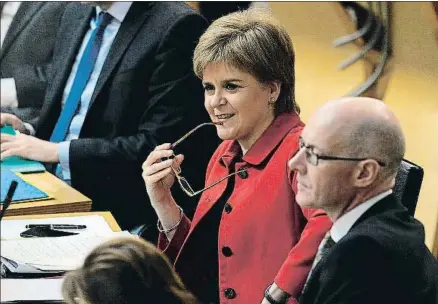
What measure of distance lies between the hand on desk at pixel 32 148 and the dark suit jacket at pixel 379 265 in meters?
1.26

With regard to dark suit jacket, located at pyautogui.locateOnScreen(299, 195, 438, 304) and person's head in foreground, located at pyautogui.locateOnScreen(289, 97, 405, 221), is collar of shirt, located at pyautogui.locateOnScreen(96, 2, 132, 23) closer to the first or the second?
person's head in foreground, located at pyautogui.locateOnScreen(289, 97, 405, 221)

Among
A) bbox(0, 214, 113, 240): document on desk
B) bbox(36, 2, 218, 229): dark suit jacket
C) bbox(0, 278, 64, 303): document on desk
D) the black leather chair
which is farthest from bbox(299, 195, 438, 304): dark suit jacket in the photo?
bbox(36, 2, 218, 229): dark suit jacket

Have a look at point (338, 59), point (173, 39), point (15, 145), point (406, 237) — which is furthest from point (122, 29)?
point (406, 237)

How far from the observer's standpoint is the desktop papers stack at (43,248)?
1692mm

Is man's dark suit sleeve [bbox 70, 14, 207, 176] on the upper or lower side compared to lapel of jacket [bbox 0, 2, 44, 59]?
lower

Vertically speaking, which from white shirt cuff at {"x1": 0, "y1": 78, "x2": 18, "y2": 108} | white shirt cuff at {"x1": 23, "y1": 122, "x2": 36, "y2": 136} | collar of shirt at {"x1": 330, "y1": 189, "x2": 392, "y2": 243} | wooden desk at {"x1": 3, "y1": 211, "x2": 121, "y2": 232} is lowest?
white shirt cuff at {"x1": 23, "y1": 122, "x2": 36, "y2": 136}

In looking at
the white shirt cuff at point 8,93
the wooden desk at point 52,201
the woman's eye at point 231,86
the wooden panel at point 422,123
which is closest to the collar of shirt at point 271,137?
the woman's eye at point 231,86

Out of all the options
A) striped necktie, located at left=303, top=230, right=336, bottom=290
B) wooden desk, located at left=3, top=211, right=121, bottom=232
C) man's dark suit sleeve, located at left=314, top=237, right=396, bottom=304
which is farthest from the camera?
wooden desk, located at left=3, top=211, right=121, bottom=232

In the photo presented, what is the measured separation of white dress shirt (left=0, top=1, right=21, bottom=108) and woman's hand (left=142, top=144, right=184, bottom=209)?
0.75 meters

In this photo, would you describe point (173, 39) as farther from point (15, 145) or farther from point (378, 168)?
point (378, 168)

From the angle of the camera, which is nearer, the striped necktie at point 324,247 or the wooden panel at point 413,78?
the striped necktie at point 324,247

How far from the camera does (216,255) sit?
1850mm

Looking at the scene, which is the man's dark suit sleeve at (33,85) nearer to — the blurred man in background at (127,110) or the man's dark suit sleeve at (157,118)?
the blurred man in background at (127,110)

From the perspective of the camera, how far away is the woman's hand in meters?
1.82
